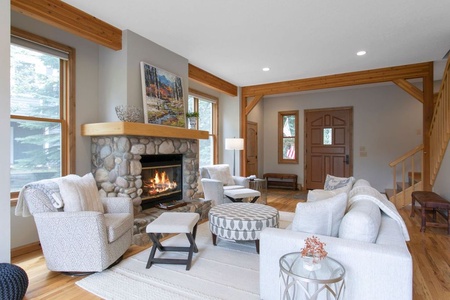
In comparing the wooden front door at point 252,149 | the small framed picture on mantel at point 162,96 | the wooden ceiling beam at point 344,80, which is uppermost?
the wooden ceiling beam at point 344,80

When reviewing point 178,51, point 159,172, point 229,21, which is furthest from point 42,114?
point 229,21

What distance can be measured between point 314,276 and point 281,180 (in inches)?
248

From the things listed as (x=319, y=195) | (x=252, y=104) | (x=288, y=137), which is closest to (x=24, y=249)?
(x=319, y=195)

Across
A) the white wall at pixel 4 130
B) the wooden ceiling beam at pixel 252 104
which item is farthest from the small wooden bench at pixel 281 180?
the white wall at pixel 4 130

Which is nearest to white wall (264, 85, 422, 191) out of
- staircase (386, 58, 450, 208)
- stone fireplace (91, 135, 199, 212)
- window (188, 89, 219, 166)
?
staircase (386, 58, 450, 208)

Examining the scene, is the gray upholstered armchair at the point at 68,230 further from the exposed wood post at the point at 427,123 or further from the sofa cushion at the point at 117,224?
the exposed wood post at the point at 427,123

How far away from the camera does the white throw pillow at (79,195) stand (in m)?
2.46

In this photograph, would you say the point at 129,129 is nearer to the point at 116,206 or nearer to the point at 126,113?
the point at 126,113

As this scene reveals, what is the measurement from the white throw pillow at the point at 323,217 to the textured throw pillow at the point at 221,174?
3298 millimetres

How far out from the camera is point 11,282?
1.73m

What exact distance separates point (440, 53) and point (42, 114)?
233 inches

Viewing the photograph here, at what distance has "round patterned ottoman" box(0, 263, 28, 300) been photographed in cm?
169

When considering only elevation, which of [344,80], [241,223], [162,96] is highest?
[344,80]

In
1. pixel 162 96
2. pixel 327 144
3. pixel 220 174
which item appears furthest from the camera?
pixel 327 144
